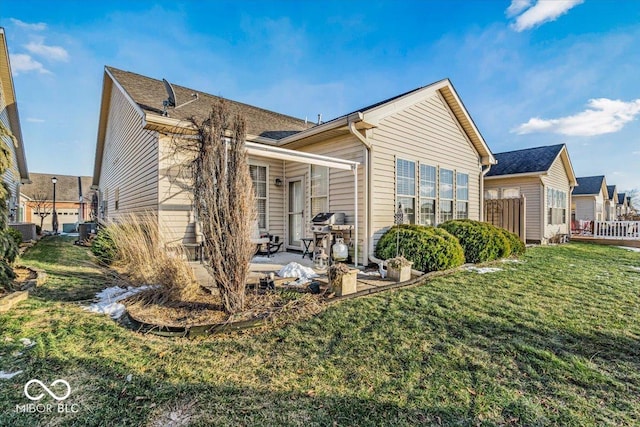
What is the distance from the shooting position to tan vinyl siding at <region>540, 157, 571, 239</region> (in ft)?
45.5

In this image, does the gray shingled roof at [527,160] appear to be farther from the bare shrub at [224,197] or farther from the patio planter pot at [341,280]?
the bare shrub at [224,197]

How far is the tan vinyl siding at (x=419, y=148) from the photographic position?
7184 millimetres

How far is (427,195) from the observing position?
8.66 m

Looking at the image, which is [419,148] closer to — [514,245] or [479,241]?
[479,241]

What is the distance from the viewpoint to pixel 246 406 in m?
2.02

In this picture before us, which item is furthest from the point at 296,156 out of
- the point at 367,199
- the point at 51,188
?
the point at 51,188

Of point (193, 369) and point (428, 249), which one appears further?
point (428, 249)

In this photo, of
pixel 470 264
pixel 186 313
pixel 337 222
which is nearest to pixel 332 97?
pixel 337 222

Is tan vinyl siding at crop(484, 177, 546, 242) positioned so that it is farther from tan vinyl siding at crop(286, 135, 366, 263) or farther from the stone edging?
the stone edging

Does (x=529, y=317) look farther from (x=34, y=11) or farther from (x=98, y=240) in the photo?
(x=34, y=11)

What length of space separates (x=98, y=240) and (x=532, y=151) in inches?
736

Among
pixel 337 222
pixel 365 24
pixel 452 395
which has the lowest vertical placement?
pixel 452 395

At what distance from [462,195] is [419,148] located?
9.35 ft

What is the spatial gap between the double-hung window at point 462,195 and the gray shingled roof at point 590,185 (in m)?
23.1
